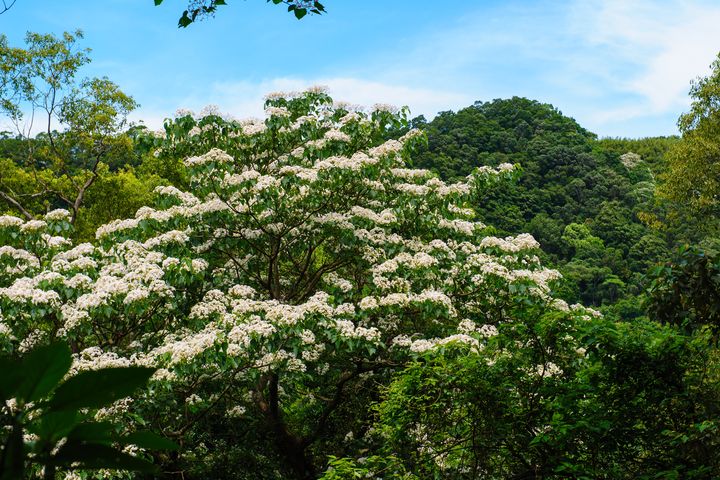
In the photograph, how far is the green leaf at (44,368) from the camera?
61 centimetres

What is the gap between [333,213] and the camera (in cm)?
789

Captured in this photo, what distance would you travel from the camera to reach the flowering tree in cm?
644

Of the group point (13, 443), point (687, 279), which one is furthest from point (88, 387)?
point (687, 279)

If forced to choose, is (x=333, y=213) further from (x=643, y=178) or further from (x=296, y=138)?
(x=643, y=178)

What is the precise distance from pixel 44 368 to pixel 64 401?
4 cm

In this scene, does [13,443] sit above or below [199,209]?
below

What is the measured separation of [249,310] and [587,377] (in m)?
3.51

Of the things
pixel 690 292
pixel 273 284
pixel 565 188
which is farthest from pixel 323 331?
pixel 565 188

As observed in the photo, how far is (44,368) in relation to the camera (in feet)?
2.03

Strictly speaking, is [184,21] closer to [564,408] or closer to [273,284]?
[564,408]

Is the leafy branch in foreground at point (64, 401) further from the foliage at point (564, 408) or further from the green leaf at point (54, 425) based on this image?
the foliage at point (564, 408)

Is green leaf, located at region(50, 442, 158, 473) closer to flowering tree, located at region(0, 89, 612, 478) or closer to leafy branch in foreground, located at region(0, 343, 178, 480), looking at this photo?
leafy branch in foreground, located at region(0, 343, 178, 480)

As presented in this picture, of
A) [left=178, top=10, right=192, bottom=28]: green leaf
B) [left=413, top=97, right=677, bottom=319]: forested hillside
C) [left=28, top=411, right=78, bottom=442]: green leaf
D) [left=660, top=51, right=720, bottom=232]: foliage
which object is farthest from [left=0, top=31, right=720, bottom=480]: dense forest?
[left=413, top=97, right=677, bottom=319]: forested hillside

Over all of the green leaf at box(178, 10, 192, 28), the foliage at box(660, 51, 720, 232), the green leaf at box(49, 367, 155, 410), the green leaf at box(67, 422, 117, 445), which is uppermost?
the foliage at box(660, 51, 720, 232)
